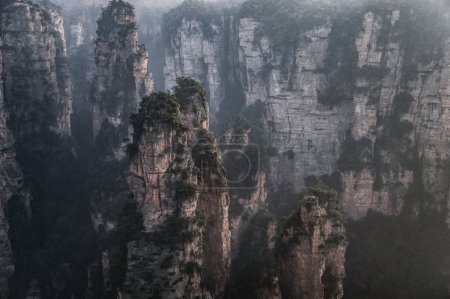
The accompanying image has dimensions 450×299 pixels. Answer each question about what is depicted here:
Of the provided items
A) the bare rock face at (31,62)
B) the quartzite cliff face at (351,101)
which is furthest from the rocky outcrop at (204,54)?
the bare rock face at (31,62)

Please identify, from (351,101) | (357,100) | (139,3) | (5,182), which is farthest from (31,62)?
(139,3)

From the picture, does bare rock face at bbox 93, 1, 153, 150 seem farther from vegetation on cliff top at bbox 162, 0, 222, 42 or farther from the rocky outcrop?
vegetation on cliff top at bbox 162, 0, 222, 42

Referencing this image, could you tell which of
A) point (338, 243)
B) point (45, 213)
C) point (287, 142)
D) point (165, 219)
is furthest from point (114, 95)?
point (338, 243)

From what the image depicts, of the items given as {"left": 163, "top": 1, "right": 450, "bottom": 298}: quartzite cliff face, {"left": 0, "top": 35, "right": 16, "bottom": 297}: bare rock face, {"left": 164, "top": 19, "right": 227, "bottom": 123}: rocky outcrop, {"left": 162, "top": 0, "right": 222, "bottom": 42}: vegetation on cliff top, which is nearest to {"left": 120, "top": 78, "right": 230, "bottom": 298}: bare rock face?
{"left": 163, "top": 1, "right": 450, "bottom": 298}: quartzite cliff face

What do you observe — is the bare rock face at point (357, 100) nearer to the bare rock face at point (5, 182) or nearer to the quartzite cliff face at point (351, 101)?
the quartzite cliff face at point (351, 101)

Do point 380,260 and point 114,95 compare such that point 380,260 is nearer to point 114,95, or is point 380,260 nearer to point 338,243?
point 338,243

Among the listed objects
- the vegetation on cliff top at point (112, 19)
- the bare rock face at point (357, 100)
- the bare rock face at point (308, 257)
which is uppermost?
the vegetation on cliff top at point (112, 19)

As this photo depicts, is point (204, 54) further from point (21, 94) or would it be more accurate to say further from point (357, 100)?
point (21, 94)

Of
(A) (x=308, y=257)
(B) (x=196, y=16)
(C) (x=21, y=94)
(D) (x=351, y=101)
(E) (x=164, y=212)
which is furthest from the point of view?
(B) (x=196, y=16)
